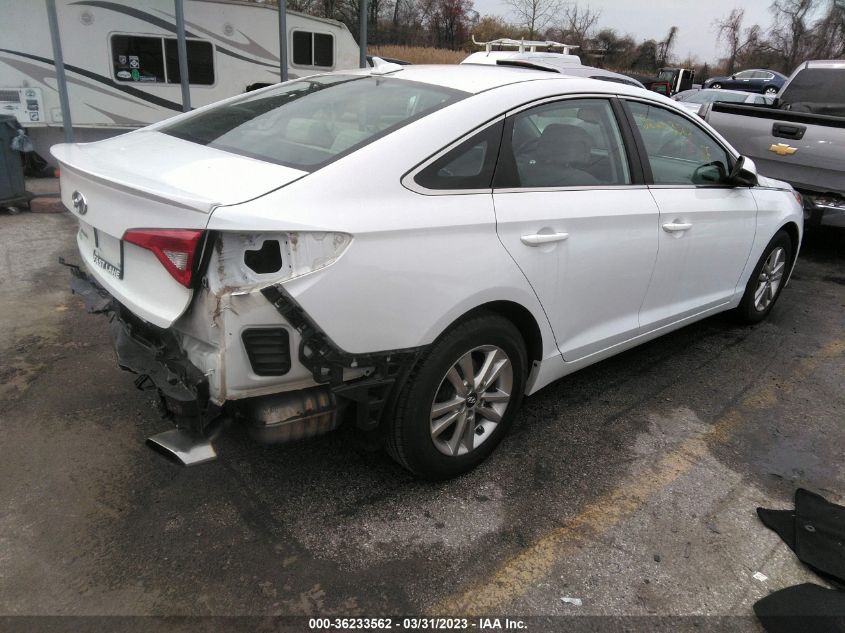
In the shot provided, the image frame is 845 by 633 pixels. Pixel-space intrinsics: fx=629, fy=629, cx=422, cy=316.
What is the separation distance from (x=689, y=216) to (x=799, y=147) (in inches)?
146

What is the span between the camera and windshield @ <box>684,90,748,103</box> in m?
12.5

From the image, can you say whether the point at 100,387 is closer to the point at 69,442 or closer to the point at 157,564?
the point at 69,442

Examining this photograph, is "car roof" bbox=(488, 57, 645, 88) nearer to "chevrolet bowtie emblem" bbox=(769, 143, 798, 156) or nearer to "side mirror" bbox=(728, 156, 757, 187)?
"chevrolet bowtie emblem" bbox=(769, 143, 798, 156)

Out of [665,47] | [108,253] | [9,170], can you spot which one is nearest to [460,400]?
[108,253]

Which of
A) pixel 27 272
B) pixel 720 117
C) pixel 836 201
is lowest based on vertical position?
pixel 27 272

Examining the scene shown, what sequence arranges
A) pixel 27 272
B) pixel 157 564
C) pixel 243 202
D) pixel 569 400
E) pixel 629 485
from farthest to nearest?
1. pixel 27 272
2. pixel 569 400
3. pixel 629 485
4. pixel 157 564
5. pixel 243 202

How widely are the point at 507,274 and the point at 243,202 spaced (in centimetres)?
110

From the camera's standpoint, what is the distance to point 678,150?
3.75m

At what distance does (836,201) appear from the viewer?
6207mm

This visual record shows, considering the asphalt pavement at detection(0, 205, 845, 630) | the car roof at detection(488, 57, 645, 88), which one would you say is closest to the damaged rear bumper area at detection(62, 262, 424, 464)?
the asphalt pavement at detection(0, 205, 845, 630)

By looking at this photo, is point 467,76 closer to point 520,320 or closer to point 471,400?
point 520,320

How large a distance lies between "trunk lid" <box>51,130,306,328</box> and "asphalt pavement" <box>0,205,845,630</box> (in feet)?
2.96

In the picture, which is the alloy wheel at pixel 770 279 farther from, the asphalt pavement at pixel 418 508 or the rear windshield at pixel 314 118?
the rear windshield at pixel 314 118

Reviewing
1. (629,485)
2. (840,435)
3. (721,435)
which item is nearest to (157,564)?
(629,485)
